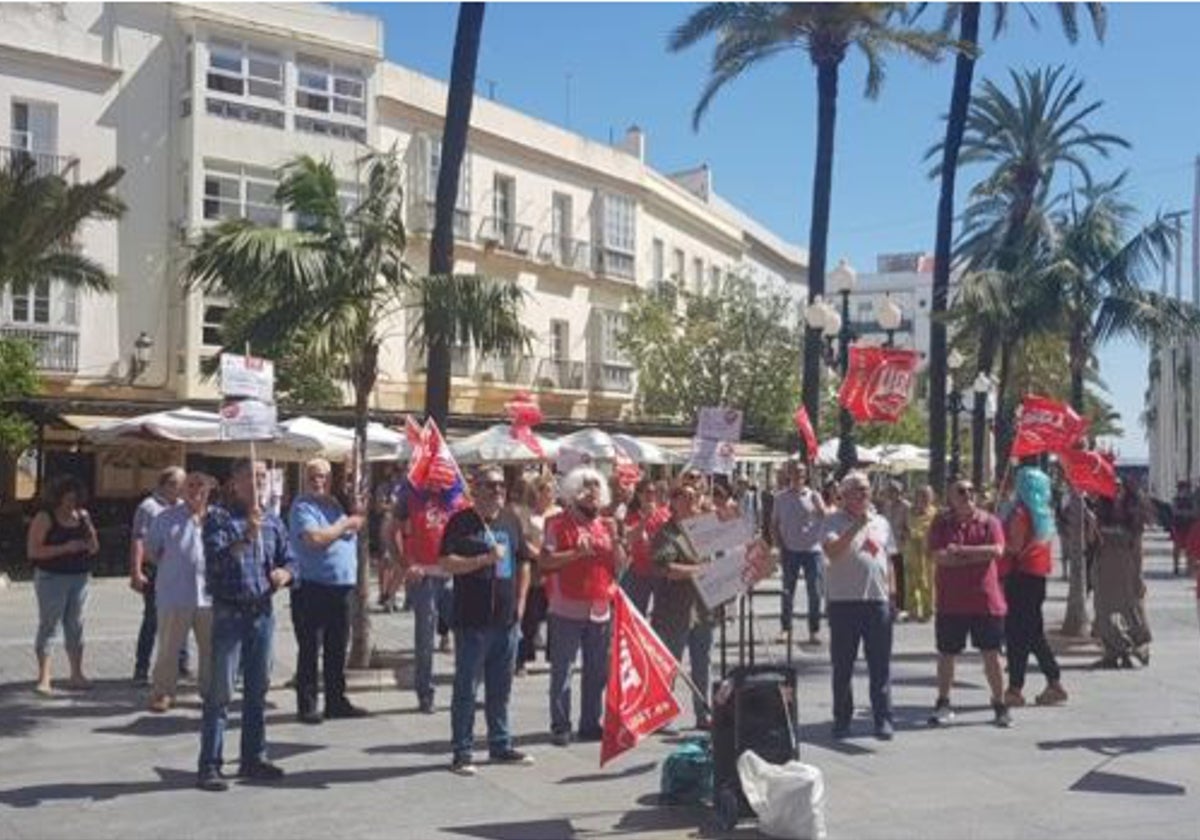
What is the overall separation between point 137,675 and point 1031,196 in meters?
23.3

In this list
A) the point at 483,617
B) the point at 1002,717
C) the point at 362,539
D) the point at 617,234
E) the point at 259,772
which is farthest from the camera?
the point at 617,234

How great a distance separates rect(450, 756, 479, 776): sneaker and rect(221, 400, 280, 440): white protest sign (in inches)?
98.7

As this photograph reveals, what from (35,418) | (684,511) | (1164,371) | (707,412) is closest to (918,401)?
(1164,371)

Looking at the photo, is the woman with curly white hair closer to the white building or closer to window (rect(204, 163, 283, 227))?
the white building

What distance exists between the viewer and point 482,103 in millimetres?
38344

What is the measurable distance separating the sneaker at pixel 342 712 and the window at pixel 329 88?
83.2 ft

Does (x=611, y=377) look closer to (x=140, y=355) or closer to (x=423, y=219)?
(x=423, y=219)

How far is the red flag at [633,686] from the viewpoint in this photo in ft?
25.6

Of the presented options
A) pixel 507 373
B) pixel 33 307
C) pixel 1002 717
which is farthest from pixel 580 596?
pixel 507 373

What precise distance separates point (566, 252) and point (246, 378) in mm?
32064

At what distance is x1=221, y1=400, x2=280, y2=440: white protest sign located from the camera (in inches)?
370

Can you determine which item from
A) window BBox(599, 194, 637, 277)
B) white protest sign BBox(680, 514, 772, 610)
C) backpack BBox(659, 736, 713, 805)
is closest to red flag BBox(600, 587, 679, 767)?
backpack BBox(659, 736, 713, 805)

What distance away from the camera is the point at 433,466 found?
32.5 feet

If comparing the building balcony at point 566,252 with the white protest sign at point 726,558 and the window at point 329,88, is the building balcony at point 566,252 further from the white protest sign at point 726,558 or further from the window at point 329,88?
the white protest sign at point 726,558
